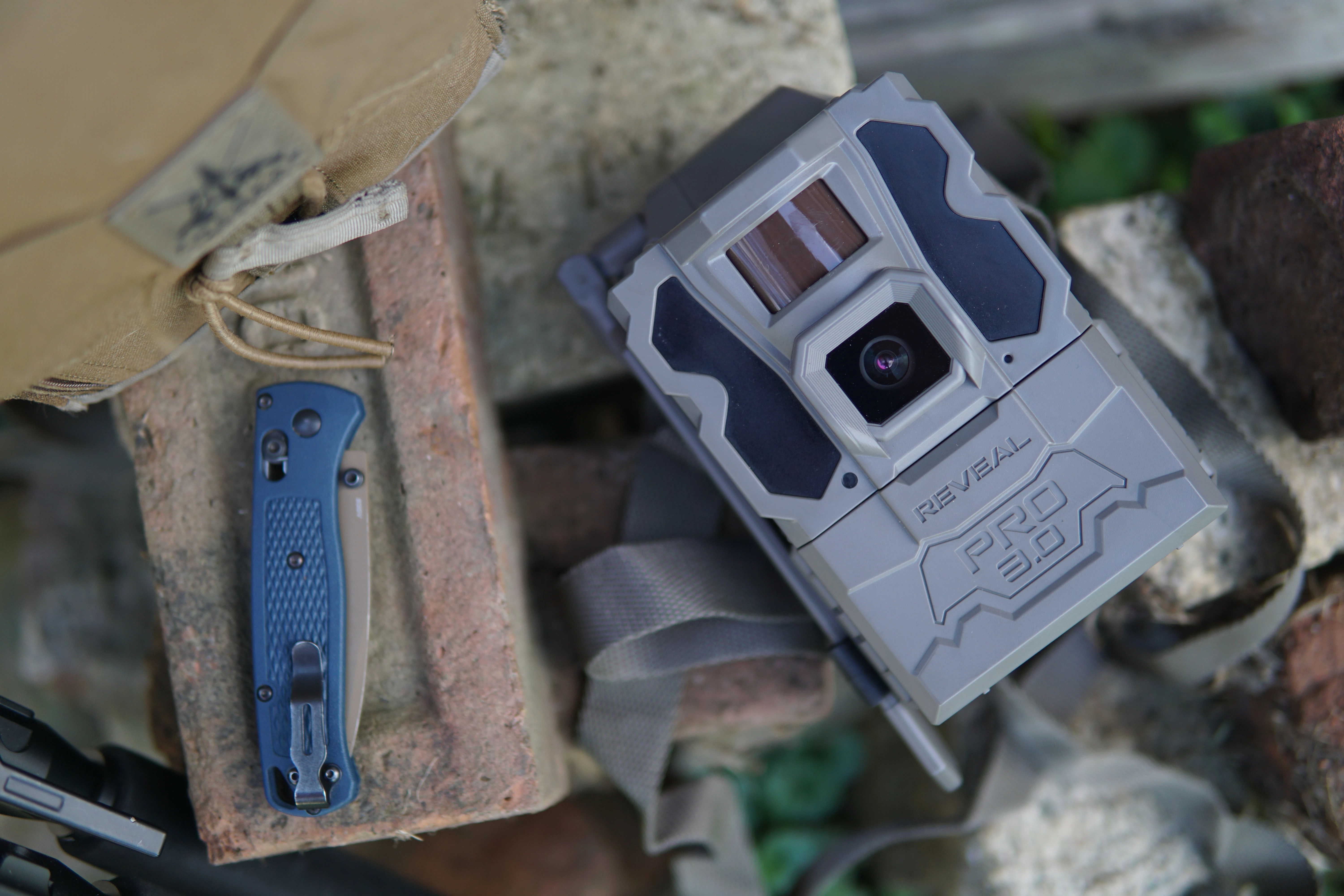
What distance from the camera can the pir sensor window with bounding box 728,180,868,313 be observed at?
3.53 ft

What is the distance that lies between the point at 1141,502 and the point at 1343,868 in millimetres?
1040

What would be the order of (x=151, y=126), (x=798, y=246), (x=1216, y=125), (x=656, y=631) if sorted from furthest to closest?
(x=1216, y=125), (x=656, y=631), (x=798, y=246), (x=151, y=126)

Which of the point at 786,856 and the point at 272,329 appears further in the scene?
the point at 786,856

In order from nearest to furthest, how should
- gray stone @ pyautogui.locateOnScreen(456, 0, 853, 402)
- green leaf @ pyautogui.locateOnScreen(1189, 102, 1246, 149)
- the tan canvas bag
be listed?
the tan canvas bag
gray stone @ pyautogui.locateOnScreen(456, 0, 853, 402)
green leaf @ pyautogui.locateOnScreen(1189, 102, 1246, 149)

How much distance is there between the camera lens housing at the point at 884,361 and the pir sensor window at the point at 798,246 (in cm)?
9

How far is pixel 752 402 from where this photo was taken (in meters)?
1.12

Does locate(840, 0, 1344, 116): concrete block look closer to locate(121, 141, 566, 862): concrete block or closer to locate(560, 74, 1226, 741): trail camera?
locate(560, 74, 1226, 741): trail camera

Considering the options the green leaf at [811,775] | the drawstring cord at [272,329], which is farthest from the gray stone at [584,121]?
the green leaf at [811,775]

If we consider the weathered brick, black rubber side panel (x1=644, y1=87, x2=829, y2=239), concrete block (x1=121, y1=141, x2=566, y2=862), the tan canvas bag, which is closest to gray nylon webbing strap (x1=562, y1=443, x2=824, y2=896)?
concrete block (x1=121, y1=141, x2=566, y2=862)

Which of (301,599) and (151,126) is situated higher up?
(151,126)

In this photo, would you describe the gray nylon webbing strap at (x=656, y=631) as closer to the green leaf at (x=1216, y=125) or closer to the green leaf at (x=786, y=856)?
the green leaf at (x=786, y=856)

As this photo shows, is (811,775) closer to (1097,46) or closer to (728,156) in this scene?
(728,156)

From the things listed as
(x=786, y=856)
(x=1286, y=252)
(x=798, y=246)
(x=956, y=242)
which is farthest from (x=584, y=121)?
(x=786, y=856)

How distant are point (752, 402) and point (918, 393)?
8.2 inches
